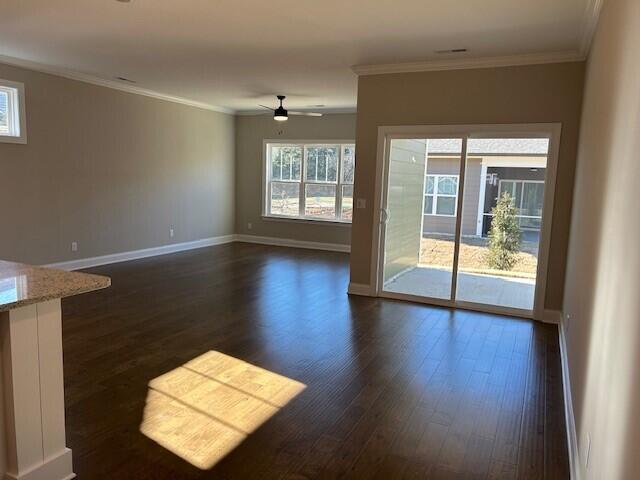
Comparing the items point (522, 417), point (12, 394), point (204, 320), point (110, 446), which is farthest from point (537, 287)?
point (12, 394)

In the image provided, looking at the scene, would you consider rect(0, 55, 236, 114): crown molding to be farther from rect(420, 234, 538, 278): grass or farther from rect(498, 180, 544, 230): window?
rect(498, 180, 544, 230): window

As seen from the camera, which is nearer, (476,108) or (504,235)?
(476,108)

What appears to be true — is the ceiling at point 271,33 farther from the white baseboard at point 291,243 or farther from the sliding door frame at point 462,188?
the white baseboard at point 291,243

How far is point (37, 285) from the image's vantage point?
1.95 m

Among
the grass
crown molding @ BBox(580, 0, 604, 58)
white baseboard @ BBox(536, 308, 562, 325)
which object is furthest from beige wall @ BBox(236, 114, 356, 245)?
crown molding @ BBox(580, 0, 604, 58)

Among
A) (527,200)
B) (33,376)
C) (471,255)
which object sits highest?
(527,200)

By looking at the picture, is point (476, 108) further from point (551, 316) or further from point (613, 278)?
point (613, 278)

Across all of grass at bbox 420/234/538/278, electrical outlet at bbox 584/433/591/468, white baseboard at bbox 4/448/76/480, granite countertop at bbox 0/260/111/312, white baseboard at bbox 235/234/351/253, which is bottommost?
white baseboard at bbox 4/448/76/480

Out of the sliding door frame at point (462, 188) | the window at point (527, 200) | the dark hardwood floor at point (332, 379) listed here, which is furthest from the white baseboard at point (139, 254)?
the window at point (527, 200)

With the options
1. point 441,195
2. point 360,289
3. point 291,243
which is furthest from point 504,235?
point 291,243

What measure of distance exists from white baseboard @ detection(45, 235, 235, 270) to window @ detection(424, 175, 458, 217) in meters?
4.80

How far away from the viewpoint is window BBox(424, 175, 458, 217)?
5.13 meters

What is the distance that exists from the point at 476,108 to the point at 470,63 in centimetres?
46

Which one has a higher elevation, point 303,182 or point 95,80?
point 95,80
